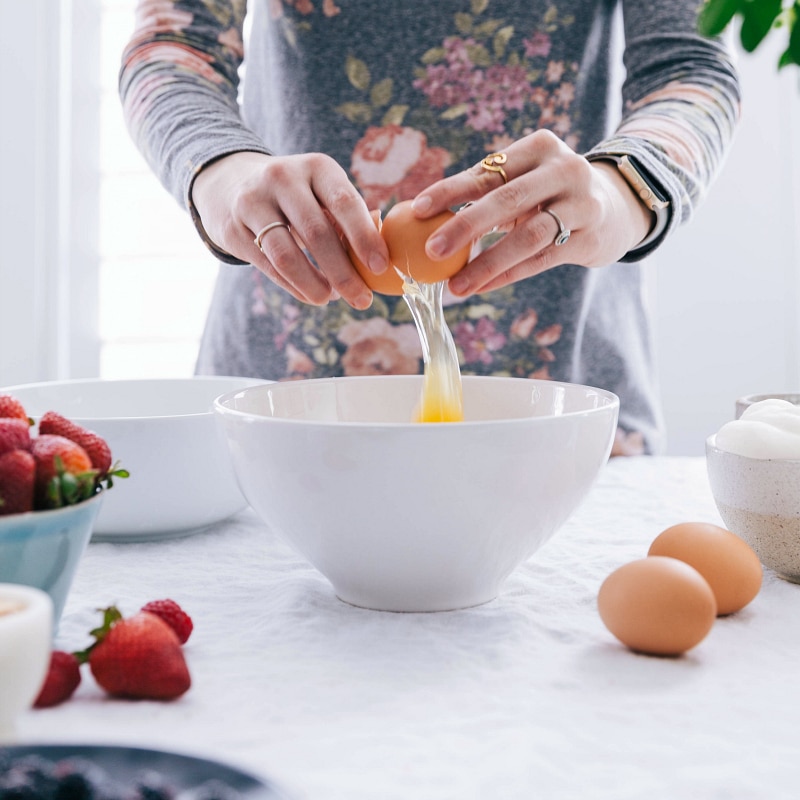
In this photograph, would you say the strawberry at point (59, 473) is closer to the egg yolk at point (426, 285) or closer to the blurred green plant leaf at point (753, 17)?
the egg yolk at point (426, 285)

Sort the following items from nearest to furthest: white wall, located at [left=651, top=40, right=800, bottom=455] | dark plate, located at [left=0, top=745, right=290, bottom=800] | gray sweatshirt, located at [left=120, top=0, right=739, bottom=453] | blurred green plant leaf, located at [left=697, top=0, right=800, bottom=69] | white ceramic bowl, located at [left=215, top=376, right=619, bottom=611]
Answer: dark plate, located at [left=0, top=745, right=290, bottom=800] → blurred green plant leaf, located at [left=697, top=0, right=800, bottom=69] → white ceramic bowl, located at [left=215, top=376, right=619, bottom=611] → gray sweatshirt, located at [left=120, top=0, right=739, bottom=453] → white wall, located at [left=651, top=40, right=800, bottom=455]

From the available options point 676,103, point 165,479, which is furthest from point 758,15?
point 676,103

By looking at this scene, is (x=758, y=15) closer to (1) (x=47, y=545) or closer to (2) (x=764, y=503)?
(2) (x=764, y=503)

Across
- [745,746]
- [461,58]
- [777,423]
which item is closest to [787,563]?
[777,423]

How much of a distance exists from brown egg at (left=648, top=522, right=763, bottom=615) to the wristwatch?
41cm

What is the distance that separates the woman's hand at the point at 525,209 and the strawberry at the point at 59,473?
0.98 feet

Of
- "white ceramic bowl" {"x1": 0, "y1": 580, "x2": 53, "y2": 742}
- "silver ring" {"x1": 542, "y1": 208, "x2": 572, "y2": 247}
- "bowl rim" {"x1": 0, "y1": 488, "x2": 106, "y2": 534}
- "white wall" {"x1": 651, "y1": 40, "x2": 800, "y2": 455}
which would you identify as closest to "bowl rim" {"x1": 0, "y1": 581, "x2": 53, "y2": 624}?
"white ceramic bowl" {"x1": 0, "y1": 580, "x2": 53, "y2": 742}

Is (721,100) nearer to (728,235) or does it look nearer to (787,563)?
(787,563)

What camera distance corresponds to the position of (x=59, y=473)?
1.61 feet

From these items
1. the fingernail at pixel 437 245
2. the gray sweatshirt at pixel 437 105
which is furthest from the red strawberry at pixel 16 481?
the gray sweatshirt at pixel 437 105

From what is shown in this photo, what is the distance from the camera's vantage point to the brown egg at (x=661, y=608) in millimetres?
507

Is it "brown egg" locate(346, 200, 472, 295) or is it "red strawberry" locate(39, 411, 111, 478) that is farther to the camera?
"brown egg" locate(346, 200, 472, 295)

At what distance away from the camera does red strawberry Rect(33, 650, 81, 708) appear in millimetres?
446

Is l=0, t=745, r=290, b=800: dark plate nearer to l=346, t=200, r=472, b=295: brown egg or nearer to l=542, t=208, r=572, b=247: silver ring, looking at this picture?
l=346, t=200, r=472, b=295: brown egg
